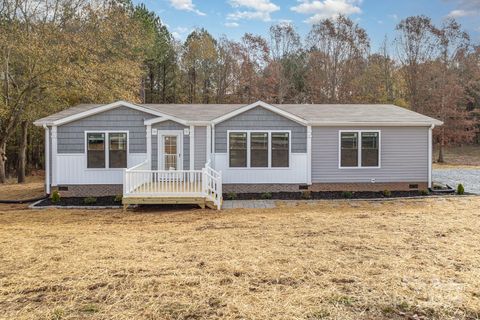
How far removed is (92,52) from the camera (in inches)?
691

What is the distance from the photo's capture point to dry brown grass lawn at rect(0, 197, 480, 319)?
141 inches

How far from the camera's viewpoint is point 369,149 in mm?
12531

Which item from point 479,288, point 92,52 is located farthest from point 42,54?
point 479,288

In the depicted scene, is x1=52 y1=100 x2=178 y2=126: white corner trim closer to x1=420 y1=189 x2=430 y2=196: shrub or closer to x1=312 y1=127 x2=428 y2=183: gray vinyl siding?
x1=312 y1=127 x2=428 y2=183: gray vinyl siding

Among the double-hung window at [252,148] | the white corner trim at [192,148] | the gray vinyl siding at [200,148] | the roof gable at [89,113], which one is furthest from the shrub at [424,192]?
the roof gable at [89,113]

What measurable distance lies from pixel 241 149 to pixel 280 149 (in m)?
1.42

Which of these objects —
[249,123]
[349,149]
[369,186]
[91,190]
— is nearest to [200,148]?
[249,123]

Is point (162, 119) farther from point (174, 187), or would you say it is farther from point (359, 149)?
point (359, 149)

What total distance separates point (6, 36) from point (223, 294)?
54.9 feet

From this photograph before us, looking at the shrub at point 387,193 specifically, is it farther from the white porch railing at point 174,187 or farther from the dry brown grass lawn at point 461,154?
the dry brown grass lawn at point 461,154

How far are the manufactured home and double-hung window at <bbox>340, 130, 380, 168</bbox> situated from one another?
0.04m

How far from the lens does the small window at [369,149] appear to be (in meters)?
12.5

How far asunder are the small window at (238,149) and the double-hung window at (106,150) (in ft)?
12.3

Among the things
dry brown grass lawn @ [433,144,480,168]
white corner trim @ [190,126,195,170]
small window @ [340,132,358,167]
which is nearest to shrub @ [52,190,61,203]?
white corner trim @ [190,126,195,170]
